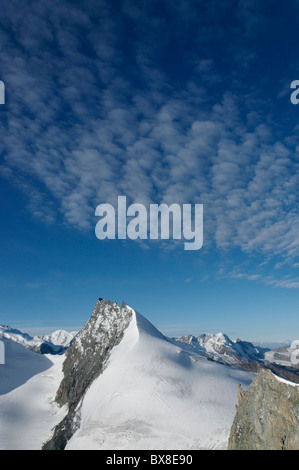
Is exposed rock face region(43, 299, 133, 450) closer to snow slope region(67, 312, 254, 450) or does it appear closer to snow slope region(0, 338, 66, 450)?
snow slope region(0, 338, 66, 450)

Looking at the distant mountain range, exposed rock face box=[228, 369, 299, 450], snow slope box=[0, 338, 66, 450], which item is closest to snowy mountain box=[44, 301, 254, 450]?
the distant mountain range

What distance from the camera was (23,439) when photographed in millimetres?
60969

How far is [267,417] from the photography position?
67.3 ft

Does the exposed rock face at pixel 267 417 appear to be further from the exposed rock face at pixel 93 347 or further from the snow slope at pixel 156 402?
the exposed rock face at pixel 93 347

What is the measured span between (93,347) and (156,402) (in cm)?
4182

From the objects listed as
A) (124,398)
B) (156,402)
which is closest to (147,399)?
(156,402)

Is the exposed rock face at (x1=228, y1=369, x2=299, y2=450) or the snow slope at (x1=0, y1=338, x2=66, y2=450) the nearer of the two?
the exposed rock face at (x1=228, y1=369, x2=299, y2=450)

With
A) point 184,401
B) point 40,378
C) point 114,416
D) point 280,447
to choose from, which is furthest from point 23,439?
point 280,447

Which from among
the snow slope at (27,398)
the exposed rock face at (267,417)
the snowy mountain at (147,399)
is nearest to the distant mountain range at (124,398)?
the snowy mountain at (147,399)

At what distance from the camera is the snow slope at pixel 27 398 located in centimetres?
6269

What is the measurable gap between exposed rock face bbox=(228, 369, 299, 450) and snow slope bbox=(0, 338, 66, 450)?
170 ft

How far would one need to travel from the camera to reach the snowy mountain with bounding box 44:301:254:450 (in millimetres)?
35781

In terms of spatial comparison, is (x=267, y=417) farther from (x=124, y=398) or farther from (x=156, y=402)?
(x=124, y=398)
